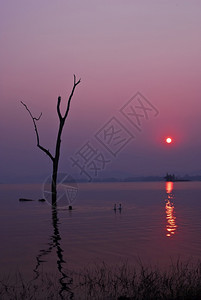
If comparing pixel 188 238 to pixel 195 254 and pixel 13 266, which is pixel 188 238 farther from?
pixel 13 266

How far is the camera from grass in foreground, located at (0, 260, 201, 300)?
440 inches

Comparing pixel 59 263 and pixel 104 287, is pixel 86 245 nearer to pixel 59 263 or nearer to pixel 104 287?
pixel 59 263

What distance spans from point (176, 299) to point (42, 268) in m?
7.80

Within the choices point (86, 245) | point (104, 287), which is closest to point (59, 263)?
point (104, 287)

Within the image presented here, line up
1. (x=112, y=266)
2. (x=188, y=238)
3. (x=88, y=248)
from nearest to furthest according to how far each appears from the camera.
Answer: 1. (x=112, y=266)
2. (x=88, y=248)
3. (x=188, y=238)

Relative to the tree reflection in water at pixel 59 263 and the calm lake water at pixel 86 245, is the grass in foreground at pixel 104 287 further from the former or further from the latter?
the calm lake water at pixel 86 245

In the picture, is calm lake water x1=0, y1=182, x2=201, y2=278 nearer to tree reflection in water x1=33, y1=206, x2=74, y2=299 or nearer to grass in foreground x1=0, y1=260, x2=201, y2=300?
tree reflection in water x1=33, y1=206, x2=74, y2=299

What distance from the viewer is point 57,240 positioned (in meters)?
25.6

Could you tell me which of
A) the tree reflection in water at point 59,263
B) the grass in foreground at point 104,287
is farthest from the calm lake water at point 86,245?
the grass in foreground at point 104,287

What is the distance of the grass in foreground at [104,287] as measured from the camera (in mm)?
11188

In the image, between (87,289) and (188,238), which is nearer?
(87,289)

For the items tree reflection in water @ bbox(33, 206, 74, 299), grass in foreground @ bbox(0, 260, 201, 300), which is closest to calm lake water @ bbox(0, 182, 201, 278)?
tree reflection in water @ bbox(33, 206, 74, 299)

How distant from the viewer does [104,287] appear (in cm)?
1305

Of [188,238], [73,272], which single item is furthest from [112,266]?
[188,238]
